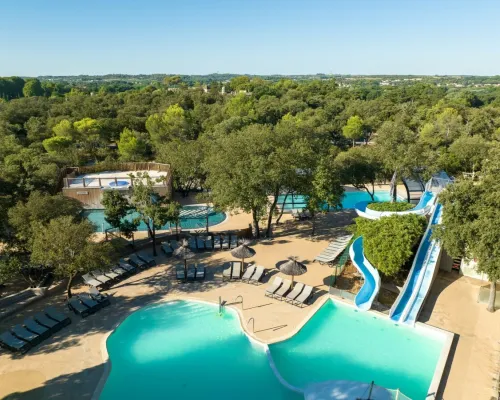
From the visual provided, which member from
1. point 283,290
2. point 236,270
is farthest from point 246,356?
point 236,270

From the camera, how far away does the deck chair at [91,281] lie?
55.4 feet

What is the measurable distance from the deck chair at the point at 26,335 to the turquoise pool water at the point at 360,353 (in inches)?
342

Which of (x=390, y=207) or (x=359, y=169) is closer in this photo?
(x=390, y=207)

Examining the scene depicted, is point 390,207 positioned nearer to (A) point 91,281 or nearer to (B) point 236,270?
(B) point 236,270

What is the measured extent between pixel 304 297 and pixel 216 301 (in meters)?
3.97

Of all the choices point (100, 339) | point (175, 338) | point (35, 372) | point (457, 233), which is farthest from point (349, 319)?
point (35, 372)

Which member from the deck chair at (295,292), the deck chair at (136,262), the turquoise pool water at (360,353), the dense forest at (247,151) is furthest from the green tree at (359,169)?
the deck chair at (136,262)

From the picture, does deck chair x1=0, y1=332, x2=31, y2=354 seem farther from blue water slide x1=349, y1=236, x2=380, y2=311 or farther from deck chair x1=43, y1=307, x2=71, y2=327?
blue water slide x1=349, y1=236, x2=380, y2=311

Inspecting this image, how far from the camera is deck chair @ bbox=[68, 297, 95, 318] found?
48.3 ft

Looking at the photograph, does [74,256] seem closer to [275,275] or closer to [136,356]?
[136,356]

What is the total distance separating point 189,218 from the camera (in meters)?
28.0

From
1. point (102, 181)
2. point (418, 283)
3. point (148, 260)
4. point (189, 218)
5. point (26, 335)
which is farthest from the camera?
point (102, 181)

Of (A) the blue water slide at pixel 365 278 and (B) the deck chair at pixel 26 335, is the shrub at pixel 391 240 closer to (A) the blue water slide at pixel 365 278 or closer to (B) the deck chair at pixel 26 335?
(A) the blue water slide at pixel 365 278

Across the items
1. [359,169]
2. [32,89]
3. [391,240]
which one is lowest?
[391,240]
